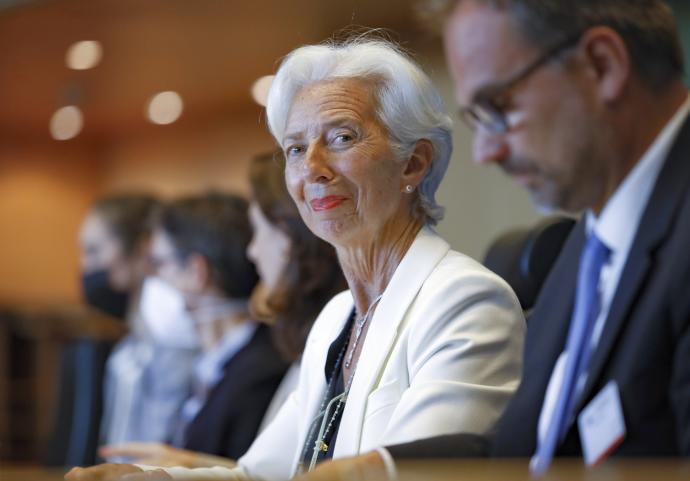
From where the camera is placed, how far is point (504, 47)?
1790mm

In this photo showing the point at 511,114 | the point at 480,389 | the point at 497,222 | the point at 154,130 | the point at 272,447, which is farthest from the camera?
the point at 154,130

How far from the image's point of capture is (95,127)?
11812 millimetres

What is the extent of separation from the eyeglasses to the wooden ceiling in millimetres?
4128

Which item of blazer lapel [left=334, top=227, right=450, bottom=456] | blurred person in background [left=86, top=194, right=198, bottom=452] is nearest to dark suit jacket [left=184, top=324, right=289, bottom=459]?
blurred person in background [left=86, top=194, right=198, bottom=452]

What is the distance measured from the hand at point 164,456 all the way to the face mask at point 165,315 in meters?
1.64

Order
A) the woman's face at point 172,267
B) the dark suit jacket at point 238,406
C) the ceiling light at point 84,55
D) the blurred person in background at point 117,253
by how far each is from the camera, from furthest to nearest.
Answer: the ceiling light at point 84,55, the blurred person in background at point 117,253, the woman's face at point 172,267, the dark suit jacket at point 238,406

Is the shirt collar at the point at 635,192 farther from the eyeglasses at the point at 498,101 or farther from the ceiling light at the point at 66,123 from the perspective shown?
the ceiling light at the point at 66,123

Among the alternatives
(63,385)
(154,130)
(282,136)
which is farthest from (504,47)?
(154,130)

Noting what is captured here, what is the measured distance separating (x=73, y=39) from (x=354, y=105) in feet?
21.3

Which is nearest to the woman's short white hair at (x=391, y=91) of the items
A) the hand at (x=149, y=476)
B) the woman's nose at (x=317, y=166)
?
the woman's nose at (x=317, y=166)

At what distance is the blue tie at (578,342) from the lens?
1705 millimetres

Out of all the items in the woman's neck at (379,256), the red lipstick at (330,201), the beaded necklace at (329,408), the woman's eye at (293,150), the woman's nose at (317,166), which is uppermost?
the woman's eye at (293,150)

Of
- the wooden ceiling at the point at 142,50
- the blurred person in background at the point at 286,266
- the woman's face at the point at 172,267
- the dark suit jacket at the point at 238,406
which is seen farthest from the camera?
the wooden ceiling at the point at 142,50

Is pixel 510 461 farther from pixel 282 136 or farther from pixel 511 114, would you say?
pixel 282 136
